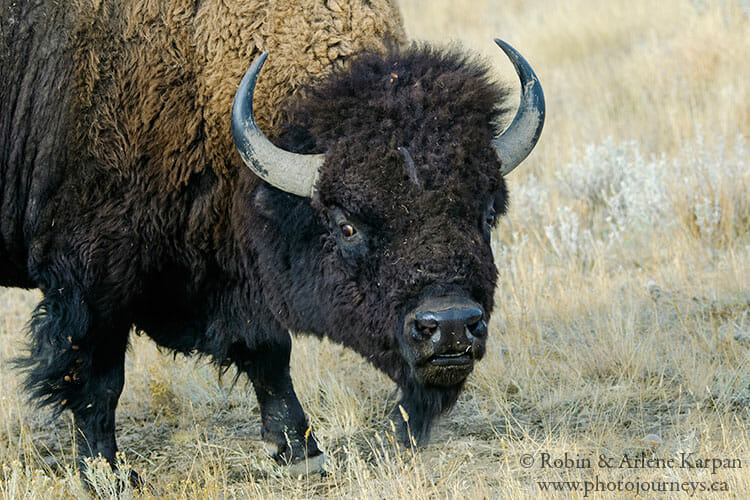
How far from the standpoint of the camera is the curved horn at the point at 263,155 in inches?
152

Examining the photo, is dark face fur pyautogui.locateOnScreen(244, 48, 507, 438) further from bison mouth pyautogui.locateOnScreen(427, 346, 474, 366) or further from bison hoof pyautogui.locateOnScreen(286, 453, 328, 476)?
bison hoof pyautogui.locateOnScreen(286, 453, 328, 476)

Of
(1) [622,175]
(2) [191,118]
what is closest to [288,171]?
(2) [191,118]

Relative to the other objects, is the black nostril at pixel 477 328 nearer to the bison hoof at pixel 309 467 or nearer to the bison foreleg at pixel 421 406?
the bison foreleg at pixel 421 406

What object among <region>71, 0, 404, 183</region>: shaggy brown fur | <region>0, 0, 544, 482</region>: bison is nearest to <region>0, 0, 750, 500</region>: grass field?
<region>0, 0, 544, 482</region>: bison

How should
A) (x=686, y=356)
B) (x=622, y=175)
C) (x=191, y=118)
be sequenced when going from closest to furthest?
(x=191, y=118)
(x=686, y=356)
(x=622, y=175)

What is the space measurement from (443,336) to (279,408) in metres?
1.91

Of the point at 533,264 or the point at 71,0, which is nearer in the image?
the point at 71,0

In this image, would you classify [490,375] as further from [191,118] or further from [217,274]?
[191,118]

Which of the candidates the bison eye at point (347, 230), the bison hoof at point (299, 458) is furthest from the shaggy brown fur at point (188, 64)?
the bison hoof at point (299, 458)

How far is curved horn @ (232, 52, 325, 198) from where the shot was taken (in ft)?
12.6

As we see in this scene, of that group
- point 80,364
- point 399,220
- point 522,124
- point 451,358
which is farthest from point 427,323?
point 80,364

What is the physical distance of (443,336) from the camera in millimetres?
3430

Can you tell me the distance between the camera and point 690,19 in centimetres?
1162

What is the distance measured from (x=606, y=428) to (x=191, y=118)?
270 cm
